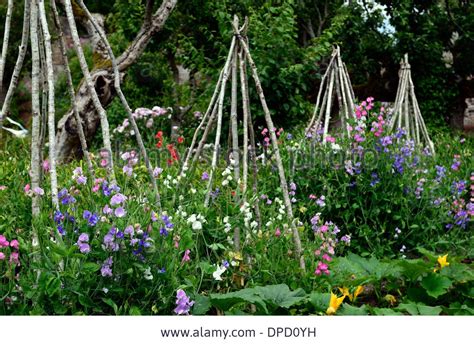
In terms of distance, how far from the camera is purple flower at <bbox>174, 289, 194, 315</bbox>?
2.26 metres

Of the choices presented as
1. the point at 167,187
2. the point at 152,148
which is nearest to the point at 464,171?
the point at 152,148

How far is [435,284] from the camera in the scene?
113 inches

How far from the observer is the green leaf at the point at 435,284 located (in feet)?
9.24

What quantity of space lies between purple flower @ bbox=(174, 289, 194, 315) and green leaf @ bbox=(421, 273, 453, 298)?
3.62 feet

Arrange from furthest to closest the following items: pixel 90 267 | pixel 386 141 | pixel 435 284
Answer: pixel 386 141, pixel 435 284, pixel 90 267

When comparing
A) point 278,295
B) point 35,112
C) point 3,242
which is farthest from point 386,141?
point 3,242

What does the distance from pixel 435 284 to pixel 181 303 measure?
119cm

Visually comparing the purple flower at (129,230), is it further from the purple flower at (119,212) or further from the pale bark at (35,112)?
the pale bark at (35,112)

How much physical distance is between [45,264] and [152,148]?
11.7ft

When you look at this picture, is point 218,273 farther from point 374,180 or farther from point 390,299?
point 374,180

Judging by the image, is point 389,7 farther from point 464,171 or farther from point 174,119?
point 464,171

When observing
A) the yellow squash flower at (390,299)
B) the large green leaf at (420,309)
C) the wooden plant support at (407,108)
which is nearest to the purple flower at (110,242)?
the large green leaf at (420,309)

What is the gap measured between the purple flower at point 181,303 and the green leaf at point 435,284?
3.62 feet

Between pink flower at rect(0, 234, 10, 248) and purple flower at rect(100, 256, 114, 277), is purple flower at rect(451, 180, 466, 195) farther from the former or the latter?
pink flower at rect(0, 234, 10, 248)
